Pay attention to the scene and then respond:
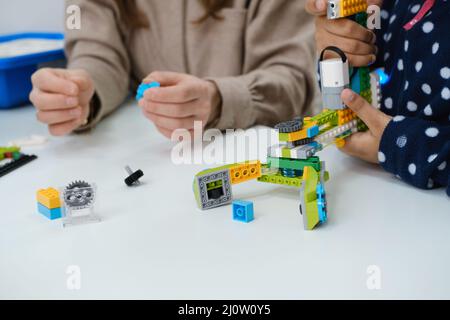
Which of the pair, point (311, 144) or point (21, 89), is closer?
A: point (311, 144)

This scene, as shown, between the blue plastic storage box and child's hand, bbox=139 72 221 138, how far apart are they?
0.43 metres

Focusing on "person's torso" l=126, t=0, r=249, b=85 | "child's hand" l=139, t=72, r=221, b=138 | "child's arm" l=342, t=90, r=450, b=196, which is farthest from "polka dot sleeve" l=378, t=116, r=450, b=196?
"person's torso" l=126, t=0, r=249, b=85

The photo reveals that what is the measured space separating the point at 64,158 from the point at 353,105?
413mm

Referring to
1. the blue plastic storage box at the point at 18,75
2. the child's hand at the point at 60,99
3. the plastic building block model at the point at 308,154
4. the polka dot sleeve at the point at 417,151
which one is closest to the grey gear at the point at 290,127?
the plastic building block model at the point at 308,154

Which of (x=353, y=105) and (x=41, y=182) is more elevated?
(x=353, y=105)

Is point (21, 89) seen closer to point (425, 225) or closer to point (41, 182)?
point (41, 182)

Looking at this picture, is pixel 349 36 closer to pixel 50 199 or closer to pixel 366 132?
pixel 366 132

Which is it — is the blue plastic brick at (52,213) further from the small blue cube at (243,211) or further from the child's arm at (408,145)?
the child's arm at (408,145)

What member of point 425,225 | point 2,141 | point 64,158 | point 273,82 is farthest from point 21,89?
point 425,225

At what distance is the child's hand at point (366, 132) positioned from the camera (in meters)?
0.67

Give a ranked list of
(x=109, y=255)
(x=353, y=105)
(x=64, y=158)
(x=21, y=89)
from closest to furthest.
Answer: (x=109, y=255), (x=353, y=105), (x=64, y=158), (x=21, y=89)

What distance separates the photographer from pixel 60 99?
849 mm

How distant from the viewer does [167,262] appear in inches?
20.4
